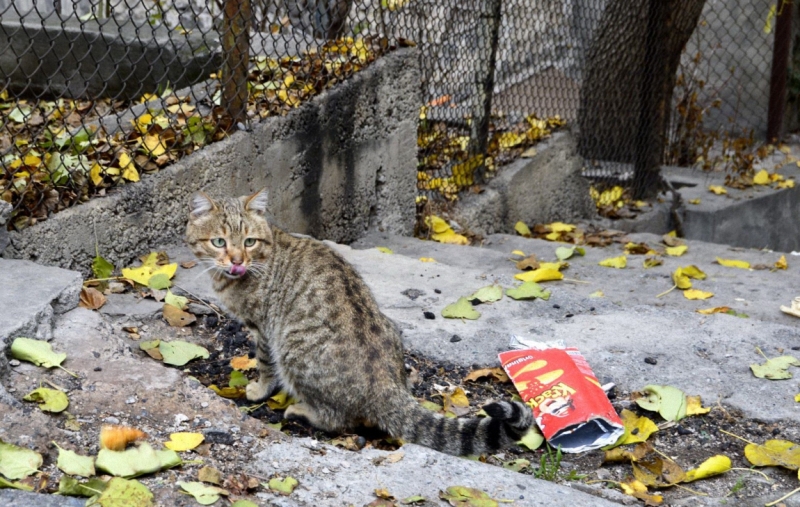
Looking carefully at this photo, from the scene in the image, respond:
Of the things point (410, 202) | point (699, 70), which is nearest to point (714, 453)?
point (410, 202)

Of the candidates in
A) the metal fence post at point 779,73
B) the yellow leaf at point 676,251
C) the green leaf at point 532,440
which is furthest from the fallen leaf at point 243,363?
the metal fence post at point 779,73

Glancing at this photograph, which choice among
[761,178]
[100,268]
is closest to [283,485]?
[100,268]

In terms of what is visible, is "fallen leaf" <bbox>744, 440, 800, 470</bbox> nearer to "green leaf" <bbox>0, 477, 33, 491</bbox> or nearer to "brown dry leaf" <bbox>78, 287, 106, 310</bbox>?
"green leaf" <bbox>0, 477, 33, 491</bbox>

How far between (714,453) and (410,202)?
3.90 m

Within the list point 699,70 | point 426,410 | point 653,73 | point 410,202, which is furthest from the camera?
point 699,70

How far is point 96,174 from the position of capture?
183 inches

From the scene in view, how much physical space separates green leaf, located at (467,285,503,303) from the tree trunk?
4667mm

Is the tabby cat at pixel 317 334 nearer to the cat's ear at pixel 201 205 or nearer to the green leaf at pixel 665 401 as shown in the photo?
the cat's ear at pixel 201 205

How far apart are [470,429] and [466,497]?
478 mm

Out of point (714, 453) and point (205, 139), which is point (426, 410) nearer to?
point (714, 453)

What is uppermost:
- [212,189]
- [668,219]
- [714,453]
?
[212,189]

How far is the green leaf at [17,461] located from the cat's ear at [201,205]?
169cm

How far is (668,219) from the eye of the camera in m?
9.37

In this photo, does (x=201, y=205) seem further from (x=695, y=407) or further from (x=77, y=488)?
(x=695, y=407)
